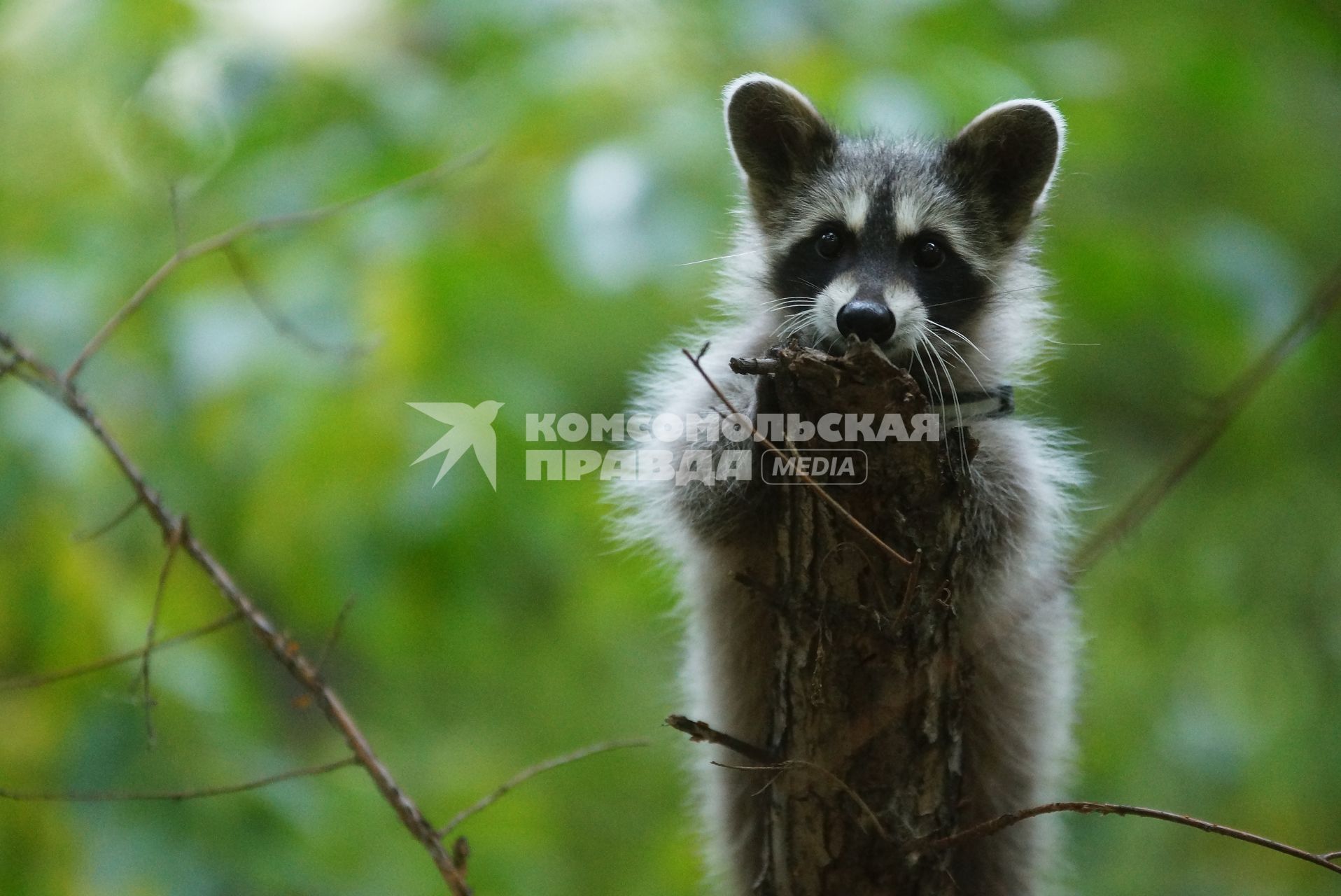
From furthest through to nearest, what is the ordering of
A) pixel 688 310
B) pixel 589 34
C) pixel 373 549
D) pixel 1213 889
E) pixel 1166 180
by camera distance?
pixel 1166 180
pixel 1213 889
pixel 688 310
pixel 589 34
pixel 373 549

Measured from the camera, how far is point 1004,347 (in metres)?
3.29

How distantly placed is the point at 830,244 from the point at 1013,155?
0.60 metres

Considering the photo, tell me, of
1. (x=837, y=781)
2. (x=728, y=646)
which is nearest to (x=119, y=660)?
(x=837, y=781)

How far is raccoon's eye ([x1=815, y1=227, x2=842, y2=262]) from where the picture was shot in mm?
3002

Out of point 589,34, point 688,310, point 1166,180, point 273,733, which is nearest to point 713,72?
point 589,34

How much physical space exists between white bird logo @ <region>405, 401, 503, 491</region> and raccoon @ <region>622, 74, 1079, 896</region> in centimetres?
40

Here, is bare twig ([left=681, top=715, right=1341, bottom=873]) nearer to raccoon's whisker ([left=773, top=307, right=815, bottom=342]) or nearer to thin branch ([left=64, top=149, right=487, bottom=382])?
raccoon's whisker ([left=773, top=307, right=815, bottom=342])

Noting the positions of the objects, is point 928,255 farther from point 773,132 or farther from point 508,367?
point 508,367

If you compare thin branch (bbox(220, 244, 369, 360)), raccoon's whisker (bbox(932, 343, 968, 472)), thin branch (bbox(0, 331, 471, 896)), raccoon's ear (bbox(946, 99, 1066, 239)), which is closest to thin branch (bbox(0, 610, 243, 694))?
thin branch (bbox(0, 331, 471, 896))

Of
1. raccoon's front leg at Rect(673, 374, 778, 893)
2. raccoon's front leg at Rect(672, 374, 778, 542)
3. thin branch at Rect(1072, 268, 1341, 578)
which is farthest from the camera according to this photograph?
raccoon's front leg at Rect(673, 374, 778, 893)

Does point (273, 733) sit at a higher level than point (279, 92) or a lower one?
lower

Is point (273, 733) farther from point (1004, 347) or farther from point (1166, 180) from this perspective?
point (1166, 180)

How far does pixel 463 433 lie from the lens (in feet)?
11.1

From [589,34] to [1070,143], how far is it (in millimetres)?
1439
